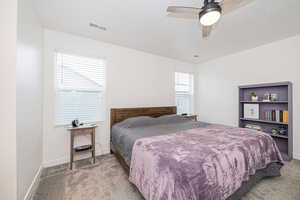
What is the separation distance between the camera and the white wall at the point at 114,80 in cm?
238

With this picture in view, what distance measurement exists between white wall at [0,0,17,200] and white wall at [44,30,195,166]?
1.27 m

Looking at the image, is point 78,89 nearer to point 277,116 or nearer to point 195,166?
point 195,166

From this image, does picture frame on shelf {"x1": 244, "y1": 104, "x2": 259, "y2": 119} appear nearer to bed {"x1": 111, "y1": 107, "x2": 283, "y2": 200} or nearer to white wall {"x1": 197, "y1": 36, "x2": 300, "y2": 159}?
white wall {"x1": 197, "y1": 36, "x2": 300, "y2": 159}

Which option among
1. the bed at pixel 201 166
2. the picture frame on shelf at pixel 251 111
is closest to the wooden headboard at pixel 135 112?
the bed at pixel 201 166

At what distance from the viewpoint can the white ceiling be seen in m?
1.83

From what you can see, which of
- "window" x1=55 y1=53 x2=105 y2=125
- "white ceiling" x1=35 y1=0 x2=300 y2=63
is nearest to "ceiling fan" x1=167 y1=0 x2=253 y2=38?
"white ceiling" x1=35 y1=0 x2=300 y2=63

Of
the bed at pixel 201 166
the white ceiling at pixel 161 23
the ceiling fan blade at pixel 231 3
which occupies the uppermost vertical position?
the white ceiling at pixel 161 23

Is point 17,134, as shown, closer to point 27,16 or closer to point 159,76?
point 27,16

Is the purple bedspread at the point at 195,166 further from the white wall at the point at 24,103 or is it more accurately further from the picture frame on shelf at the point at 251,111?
the picture frame on shelf at the point at 251,111

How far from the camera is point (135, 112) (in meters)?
3.21

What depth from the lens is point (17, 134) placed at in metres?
1.25

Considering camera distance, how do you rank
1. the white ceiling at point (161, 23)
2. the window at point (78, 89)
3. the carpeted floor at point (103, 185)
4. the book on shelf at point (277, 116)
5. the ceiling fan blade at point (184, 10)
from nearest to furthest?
the ceiling fan blade at point (184, 10) < the carpeted floor at point (103, 185) < the white ceiling at point (161, 23) < the window at point (78, 89) < the book on shelf at point (277, 116)

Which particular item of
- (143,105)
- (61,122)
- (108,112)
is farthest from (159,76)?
(61,122)

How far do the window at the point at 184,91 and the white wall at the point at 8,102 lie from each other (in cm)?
384
